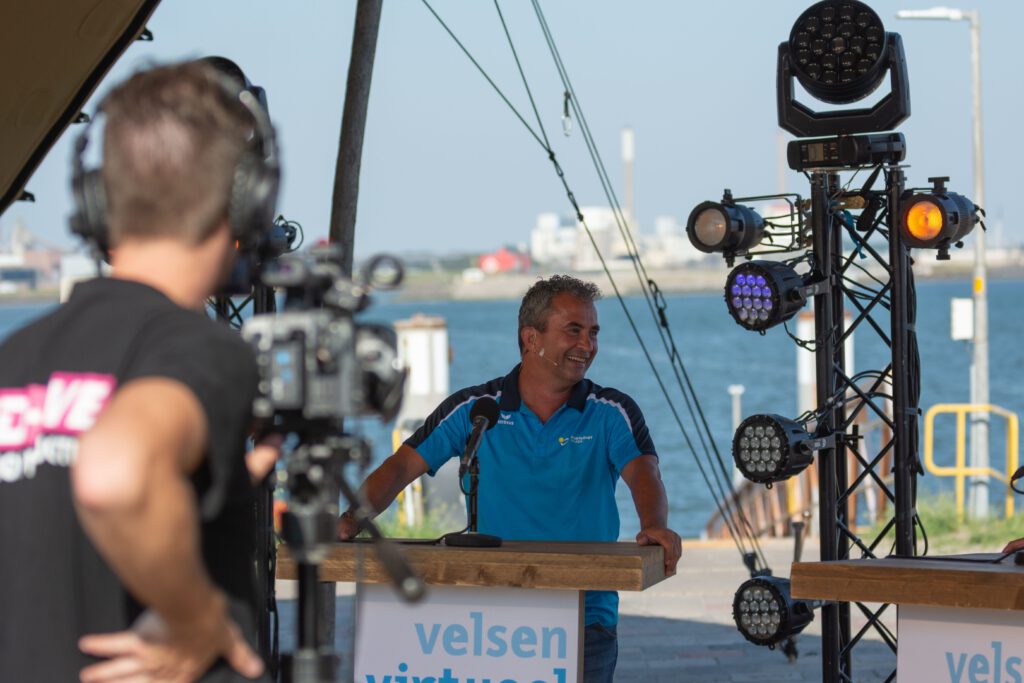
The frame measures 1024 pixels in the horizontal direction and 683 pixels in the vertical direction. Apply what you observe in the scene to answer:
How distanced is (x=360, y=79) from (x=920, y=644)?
3.42 meters

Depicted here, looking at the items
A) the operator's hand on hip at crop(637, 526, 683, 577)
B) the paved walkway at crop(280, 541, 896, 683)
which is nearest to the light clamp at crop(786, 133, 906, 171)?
the operator's hand on hip at crop(637, 526, 683, 577)

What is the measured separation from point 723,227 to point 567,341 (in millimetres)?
1106

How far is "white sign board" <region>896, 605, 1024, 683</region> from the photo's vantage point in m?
3.55

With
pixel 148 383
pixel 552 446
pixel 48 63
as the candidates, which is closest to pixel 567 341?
pixel 552 446

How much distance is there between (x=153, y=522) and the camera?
1534 millimetres

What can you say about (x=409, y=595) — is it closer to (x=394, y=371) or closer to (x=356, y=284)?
(x=394, y=371)

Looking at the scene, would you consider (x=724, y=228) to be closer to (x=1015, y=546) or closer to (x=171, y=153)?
(x=1015, y=546)

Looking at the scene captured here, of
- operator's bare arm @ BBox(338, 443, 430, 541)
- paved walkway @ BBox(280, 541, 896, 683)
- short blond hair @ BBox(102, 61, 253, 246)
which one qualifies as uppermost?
short blond hair @ BBox(102, 61, 253, 246)

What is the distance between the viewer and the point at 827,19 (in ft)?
17.2

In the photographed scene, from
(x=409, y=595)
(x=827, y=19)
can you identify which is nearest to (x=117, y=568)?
(x=409, y=595)

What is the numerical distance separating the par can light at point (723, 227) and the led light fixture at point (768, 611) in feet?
3.93

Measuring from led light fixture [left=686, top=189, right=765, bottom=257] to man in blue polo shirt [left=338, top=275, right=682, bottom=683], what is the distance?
35.6 inches

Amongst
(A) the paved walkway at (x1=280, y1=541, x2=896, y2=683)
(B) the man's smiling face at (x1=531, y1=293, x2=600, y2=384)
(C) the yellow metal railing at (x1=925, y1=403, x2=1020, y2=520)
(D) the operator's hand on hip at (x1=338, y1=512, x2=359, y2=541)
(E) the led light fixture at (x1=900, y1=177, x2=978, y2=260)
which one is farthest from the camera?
(C) the yellow metal railing at (x1=925, y1=403, x2=1020, y2=520)

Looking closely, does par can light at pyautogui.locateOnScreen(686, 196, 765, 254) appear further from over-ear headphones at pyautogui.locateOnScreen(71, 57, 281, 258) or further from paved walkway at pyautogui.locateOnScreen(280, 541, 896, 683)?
over-ear headphones at pyautogui.locateOnScreen(71, 57, 281, 258)
